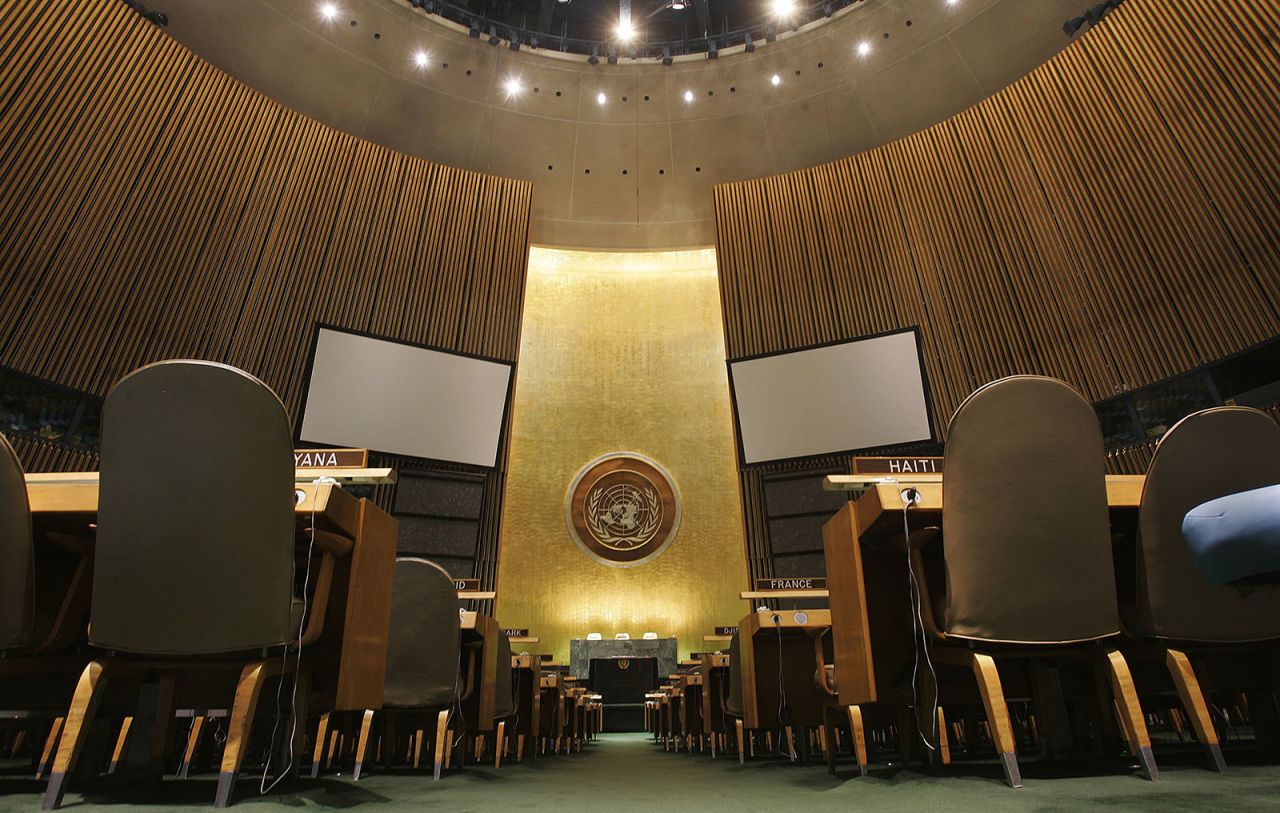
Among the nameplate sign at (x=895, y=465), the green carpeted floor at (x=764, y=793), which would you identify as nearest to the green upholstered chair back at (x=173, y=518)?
the green carpeted floor at (x=764, y=793)

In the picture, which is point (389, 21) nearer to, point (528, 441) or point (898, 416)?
point (528, 441)

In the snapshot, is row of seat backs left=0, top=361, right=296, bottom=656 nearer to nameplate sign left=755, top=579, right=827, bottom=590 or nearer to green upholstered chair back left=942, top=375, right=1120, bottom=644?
green upholstered chair back left=942, top=375, right=1120, bottom=644

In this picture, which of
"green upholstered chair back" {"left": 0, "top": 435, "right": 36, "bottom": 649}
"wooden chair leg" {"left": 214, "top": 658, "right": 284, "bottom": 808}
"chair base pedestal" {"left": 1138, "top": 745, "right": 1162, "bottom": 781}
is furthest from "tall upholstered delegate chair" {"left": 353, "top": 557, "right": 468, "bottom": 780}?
"chair base pedestal" {"left": 1138, "top": 745, "right": 1162, "bottom": 781}

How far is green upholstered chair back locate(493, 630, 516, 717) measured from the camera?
3365 mm

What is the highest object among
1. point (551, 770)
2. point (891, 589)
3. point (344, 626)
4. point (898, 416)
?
point (898, 416)

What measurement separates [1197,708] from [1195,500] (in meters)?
0.45

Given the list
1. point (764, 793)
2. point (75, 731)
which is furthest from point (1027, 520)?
point (75, 731)

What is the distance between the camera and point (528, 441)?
31.6ft

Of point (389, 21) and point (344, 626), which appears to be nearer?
point (344, 626)

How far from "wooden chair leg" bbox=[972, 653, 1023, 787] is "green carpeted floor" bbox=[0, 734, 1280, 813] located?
0.14ft

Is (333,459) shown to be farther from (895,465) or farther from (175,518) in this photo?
(895,465)

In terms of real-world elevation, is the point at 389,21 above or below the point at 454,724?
above

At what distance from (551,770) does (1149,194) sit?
21.3ft

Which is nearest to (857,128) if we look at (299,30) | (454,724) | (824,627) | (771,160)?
(771,160)
